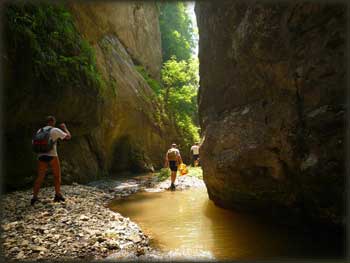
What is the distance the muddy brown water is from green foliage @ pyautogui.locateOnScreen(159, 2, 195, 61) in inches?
1199

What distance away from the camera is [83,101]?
10.7 meters

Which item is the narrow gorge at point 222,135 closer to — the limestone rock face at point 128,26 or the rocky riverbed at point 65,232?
Answer: the rocky riverbed at point 65,232

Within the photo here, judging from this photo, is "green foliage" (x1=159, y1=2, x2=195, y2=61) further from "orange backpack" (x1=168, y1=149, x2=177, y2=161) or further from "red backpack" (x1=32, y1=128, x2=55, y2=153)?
"red backpack" (x1=32, y1=128, x2=55, y2=153)

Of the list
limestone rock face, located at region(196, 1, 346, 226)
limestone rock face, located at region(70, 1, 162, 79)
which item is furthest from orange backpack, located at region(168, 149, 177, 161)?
limestone rock face, located at region(70, 1, 162, 79)

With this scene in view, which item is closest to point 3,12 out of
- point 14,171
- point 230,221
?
point 14,171

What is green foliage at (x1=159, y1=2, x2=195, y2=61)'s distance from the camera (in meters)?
35.6

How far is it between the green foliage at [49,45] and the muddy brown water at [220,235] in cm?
522

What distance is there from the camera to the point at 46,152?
6480 mm

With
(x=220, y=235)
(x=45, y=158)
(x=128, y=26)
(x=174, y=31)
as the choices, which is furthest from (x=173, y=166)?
(x=174, y=31)

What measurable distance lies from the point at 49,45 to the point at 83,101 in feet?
7.95

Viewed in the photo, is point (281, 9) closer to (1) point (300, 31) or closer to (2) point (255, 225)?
(1) point (300, 31)

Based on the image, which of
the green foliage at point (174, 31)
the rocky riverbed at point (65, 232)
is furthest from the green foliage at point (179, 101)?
the rocky riverbed at point (65, 232)

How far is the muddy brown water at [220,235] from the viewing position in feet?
14.1

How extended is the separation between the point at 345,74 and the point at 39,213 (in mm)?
6585
